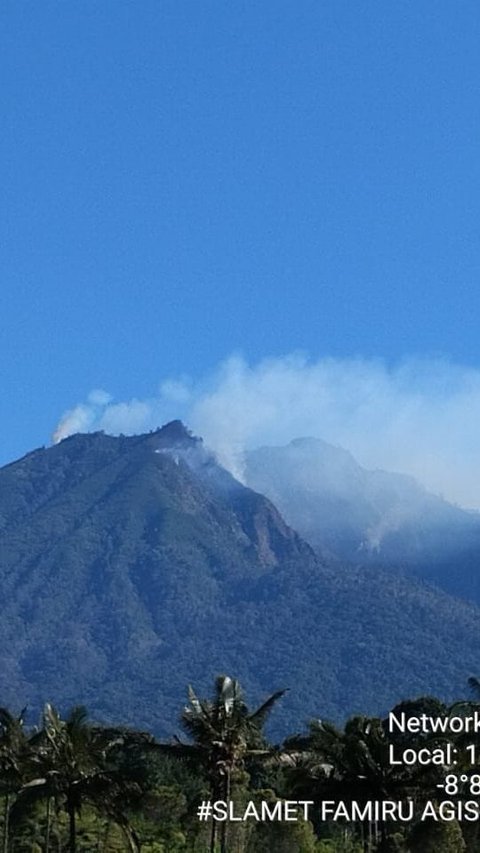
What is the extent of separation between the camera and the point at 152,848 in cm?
9575

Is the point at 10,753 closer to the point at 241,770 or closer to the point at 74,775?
the point at 241,770

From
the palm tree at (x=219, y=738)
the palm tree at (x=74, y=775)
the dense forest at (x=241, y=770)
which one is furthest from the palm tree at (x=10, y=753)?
the palm tree at (x=219, y=738)

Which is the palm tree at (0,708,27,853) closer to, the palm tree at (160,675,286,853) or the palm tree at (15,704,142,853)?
the palm tree at (15,704,142,853)

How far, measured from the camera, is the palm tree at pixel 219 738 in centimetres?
7238

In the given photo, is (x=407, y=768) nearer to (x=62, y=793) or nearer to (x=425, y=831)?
(x=425, y=831)

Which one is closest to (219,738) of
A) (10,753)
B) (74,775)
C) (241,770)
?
→ (74,775)

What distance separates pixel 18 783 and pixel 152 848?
18502 millimetres

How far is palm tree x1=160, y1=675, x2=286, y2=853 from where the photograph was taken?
72.4 metres

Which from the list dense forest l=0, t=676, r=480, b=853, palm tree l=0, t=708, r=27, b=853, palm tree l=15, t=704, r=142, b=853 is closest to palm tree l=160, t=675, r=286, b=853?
dense forest l=0, t=676, r=480, b=853

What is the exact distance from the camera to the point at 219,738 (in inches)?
2842

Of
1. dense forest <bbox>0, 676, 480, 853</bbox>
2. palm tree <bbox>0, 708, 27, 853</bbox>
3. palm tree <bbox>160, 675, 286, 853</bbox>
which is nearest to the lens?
dense forest <bbox>0, 676, 480, 853</bbox>

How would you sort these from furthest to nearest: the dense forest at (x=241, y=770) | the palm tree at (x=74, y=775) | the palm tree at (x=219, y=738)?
1. the palm tree at (x=219, y=738)
2. the palm tree at (x=74, y=775)
3. the dense forest at (x=241, y=770)

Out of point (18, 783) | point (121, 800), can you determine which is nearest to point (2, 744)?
point (18, 783)

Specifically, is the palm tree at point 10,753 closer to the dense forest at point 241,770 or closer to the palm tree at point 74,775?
the dense forest at point 241,770
